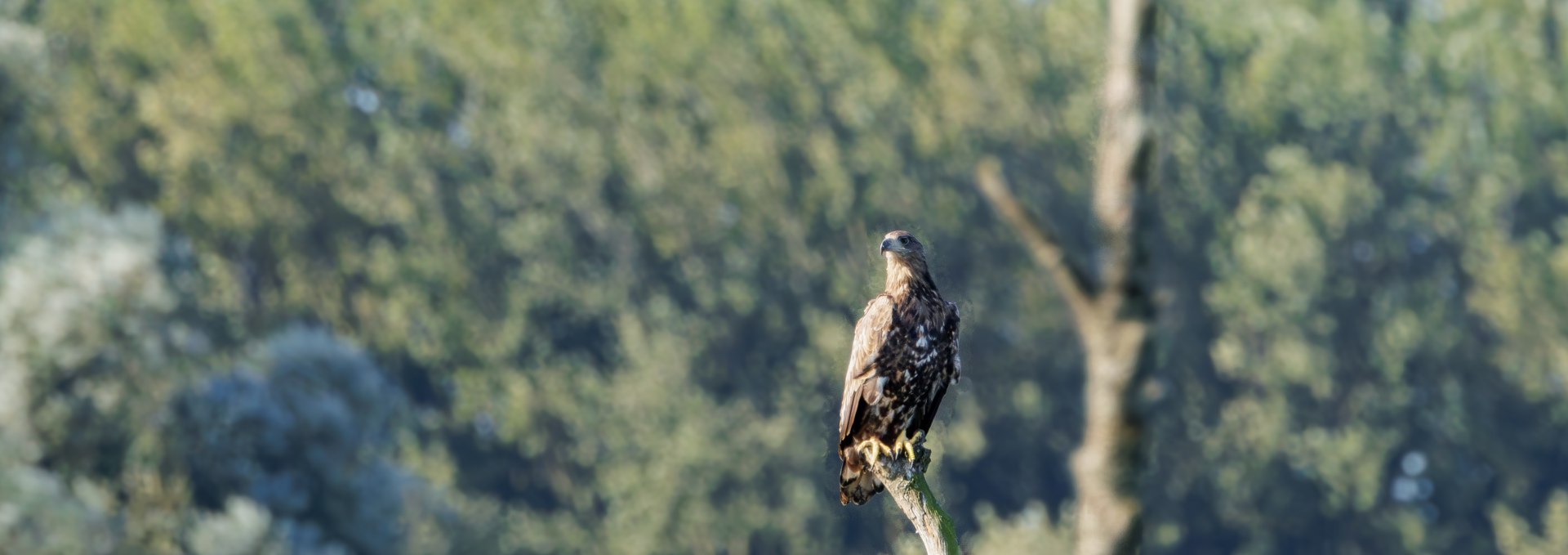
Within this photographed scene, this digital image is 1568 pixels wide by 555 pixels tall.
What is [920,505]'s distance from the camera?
18.5 ft

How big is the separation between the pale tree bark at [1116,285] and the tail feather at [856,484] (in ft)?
11.4

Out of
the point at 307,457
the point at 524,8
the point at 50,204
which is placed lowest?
the point at 307,457

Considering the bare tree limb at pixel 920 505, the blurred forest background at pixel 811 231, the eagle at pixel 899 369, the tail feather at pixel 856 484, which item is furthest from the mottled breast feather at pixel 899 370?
the blurred forest background at pixel 811 231

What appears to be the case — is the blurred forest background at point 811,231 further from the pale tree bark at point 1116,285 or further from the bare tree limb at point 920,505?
the pale tree bark at point 1116,285

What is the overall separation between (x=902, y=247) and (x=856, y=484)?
946mm

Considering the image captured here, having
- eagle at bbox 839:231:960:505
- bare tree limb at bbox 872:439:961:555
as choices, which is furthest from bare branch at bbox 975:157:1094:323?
eagle at bbox 839:231:960:505

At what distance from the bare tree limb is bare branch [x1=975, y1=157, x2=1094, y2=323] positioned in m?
2.19

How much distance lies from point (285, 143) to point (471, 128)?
2852 millimetres

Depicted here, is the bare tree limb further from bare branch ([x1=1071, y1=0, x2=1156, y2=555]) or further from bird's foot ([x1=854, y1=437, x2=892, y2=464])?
bare branch ([x1=1071, y1=0, x2=1156, y2=555])

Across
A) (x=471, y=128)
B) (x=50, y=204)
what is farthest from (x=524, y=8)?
(x=50, y=204)

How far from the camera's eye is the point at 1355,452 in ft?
100

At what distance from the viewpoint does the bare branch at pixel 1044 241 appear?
3111 millimetres

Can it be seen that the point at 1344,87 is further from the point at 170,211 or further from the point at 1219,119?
the point at 170,211

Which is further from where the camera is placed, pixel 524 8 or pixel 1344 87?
pixel 524 8
